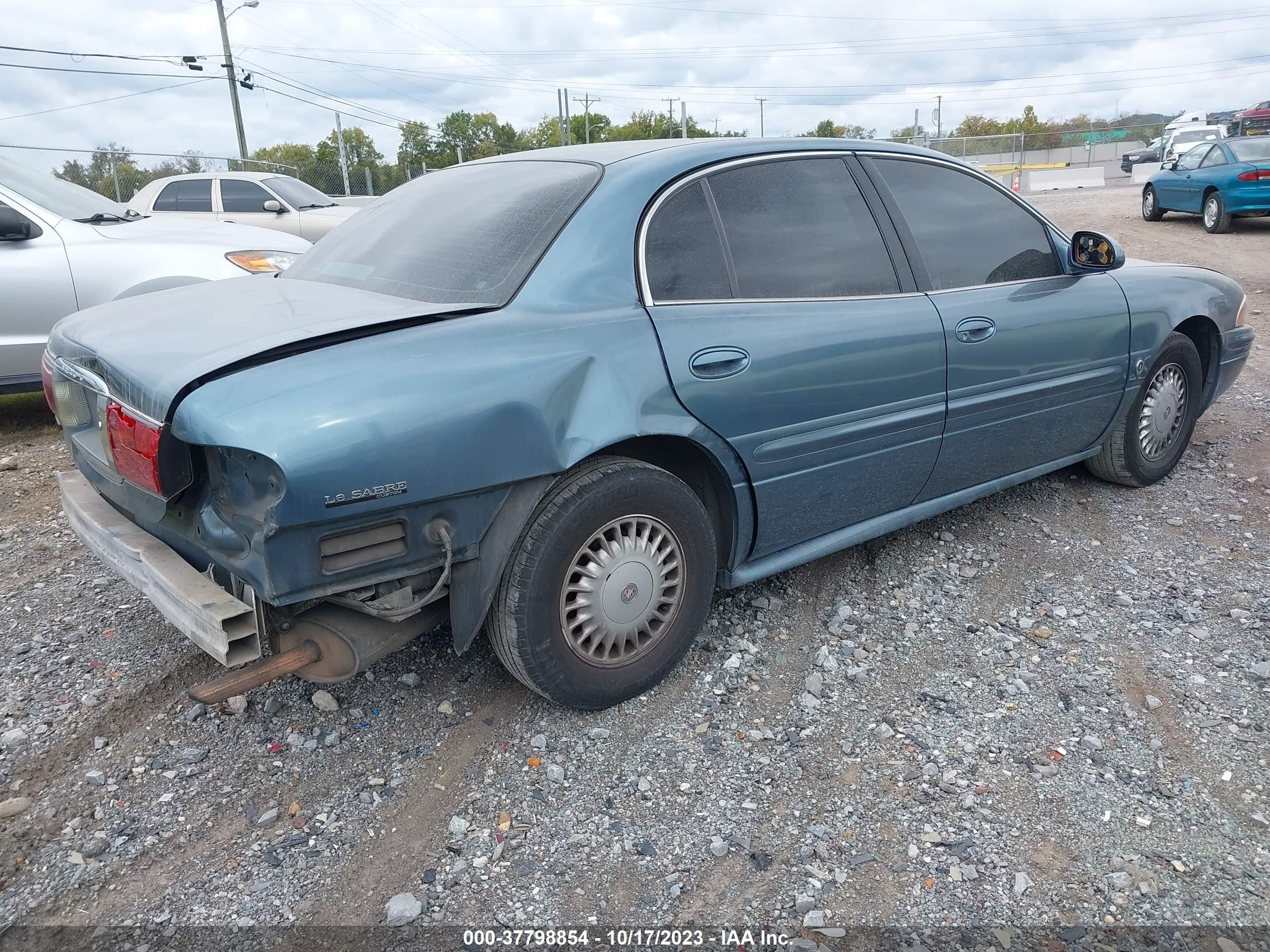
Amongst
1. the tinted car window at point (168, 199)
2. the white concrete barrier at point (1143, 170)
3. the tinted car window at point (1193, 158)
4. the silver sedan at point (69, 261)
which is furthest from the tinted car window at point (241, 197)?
the white concrete barrier at point (1143, 170)

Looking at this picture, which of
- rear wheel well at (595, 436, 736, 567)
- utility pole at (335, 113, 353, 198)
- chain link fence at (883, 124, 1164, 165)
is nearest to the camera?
rear wheel well at (595, 436, 736, 567)

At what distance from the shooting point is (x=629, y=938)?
2.12 meters

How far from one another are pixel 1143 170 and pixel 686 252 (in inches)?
1276

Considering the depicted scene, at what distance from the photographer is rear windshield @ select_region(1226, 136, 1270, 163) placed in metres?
13.4

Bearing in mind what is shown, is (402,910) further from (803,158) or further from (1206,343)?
(1206,343)

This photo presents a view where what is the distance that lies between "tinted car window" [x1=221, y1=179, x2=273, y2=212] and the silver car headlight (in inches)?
244

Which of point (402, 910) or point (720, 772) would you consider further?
point (720, 772)

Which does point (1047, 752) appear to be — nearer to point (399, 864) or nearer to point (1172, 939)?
point (1172, 939)

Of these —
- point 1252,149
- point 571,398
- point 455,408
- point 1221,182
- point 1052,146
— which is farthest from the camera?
point 1052,146

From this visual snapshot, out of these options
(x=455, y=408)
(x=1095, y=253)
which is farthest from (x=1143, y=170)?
(x=455, y=408)

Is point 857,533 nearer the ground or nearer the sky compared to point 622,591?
nearer the ground

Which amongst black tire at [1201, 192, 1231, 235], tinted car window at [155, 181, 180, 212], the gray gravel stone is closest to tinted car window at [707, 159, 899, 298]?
the gray gravel stone

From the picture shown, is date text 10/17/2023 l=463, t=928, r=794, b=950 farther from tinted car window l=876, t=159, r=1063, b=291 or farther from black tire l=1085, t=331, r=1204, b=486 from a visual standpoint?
black tire l=1085, t=331, r=1204, b=486

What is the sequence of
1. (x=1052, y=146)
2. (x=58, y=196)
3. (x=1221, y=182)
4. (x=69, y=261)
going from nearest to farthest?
(x=69, y=261) < (x=58, y=196) < (x=1221, y=182) < (x=1052, y=146)
